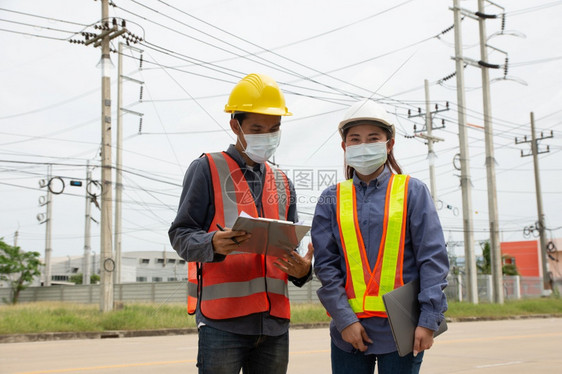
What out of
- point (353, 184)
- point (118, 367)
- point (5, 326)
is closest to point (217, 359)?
point (353, 184)

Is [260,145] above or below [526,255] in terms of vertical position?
below

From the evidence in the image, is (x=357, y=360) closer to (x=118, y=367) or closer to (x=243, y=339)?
(x=243, y=339)

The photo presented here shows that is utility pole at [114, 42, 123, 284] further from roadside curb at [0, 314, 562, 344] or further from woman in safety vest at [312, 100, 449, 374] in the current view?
woman in safety vest at [312, 100, 449, 374]

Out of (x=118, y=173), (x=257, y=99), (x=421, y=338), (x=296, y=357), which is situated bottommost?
(x=296, y=357)

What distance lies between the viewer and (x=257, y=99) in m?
3.18

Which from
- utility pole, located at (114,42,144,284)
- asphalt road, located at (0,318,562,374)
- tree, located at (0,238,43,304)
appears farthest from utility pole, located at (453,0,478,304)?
tree, located at (0,238,43,304)

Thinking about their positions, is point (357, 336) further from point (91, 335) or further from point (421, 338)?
point (91, 335)

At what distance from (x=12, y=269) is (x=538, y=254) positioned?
56651 mm

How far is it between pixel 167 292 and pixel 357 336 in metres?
36.6

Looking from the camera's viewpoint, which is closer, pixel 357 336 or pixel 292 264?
pixel 357 336

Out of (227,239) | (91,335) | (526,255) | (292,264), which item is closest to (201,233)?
(227,239)

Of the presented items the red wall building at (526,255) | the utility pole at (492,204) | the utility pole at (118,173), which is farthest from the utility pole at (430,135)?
the red wall building at (526,255)

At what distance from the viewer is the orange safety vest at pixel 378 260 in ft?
9.77

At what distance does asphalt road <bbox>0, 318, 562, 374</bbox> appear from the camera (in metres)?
8.94
